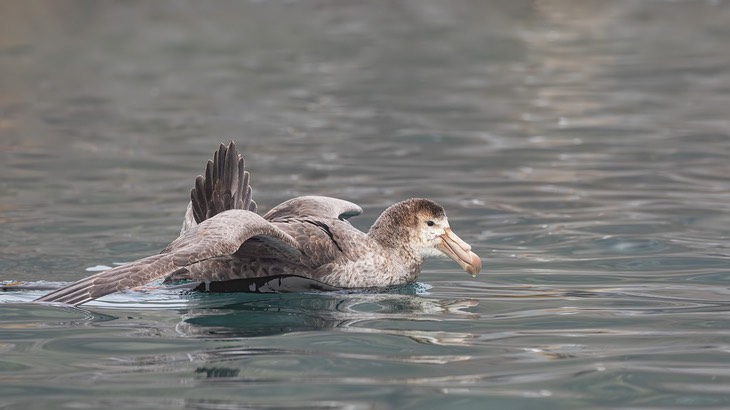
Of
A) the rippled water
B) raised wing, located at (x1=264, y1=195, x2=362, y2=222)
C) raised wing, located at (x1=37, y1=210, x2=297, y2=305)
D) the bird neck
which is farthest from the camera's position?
raised wing, located at (x1=264, y1=195, x2=362, y2=222)

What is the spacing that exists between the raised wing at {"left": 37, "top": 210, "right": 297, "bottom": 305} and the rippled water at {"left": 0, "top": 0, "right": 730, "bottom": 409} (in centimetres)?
27

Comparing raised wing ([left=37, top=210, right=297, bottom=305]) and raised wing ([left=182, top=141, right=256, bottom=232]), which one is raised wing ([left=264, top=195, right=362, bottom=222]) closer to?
raised wing ([left=182, top=141, right=256, bottom=232])

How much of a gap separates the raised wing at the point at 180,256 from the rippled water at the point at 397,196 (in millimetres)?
271

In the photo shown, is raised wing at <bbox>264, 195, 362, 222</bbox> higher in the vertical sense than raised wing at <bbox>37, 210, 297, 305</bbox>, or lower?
higher

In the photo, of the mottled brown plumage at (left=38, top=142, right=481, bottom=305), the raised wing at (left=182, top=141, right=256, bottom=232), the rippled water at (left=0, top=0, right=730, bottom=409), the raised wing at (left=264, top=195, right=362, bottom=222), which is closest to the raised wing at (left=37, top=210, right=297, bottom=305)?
the mottled brown plumage at (left=38, top=142, right=481, bottom=305)

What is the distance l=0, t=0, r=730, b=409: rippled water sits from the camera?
24.3ft

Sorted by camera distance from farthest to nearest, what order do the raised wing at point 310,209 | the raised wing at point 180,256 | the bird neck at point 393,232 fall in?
the raised wing at point 310,209
the bird neck at point 393,232
the raised wing at point 180,256

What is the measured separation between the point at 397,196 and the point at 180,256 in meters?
6.35

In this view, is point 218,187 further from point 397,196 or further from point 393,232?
point 397,196

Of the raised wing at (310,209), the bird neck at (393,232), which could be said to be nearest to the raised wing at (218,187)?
the raised wing at (310,209)

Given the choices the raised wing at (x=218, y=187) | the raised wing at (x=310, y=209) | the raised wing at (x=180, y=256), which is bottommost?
the raised wing at (x=180, y=256)

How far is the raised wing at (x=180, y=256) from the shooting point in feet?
27.4

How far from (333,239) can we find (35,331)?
2398mm

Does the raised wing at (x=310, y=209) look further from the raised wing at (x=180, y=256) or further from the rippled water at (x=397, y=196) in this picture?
the raised wing at (x=180, y=256)
